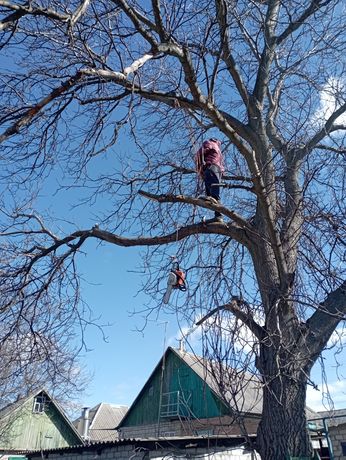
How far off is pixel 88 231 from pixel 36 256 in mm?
784

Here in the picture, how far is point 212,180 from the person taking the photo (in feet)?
16.0

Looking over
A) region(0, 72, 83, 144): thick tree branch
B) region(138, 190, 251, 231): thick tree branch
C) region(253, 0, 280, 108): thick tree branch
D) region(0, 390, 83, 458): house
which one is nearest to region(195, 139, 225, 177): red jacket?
region(138, 190, 251, 231): thick tree branch

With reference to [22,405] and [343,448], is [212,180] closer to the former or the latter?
[343,448]

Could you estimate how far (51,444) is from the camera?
22.6 meters

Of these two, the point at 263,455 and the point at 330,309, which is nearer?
the point at 263,455

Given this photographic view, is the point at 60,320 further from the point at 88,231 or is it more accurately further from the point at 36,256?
the point at 88,231

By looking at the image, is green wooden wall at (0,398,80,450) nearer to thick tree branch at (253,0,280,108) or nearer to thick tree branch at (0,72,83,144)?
thick tree branch at (253,0,280,108)

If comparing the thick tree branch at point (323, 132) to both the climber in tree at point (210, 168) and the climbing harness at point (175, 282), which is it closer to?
the climber in tree at point (210, 168)

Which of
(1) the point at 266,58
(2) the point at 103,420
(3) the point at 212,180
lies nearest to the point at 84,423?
(2) the point at 103,420

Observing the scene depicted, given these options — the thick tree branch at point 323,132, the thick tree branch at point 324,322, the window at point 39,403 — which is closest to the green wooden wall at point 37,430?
the window at point 39,403

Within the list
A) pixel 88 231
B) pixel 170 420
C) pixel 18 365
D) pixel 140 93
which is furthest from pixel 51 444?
pixel 140 93

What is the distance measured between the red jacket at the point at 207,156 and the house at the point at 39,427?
769 inches

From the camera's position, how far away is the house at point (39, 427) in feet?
71.1

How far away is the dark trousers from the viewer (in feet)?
15.9
